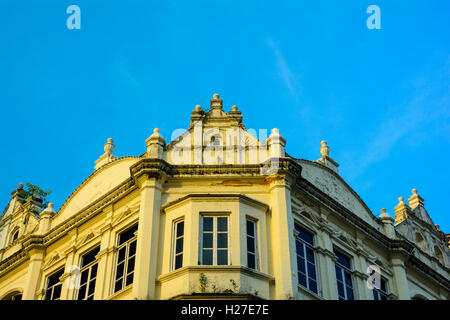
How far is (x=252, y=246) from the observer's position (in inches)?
918

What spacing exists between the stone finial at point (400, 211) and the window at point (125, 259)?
12.9m

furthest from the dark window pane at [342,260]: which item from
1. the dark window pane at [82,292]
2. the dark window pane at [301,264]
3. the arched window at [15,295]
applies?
the arched window at [15,295]

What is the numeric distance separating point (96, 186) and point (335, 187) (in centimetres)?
872

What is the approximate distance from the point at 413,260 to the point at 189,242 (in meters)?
10.5

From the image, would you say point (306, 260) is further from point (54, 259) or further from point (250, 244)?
point (54, 259)

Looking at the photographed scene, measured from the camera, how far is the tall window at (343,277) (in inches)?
998

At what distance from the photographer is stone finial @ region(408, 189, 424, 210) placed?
34694 millimetres

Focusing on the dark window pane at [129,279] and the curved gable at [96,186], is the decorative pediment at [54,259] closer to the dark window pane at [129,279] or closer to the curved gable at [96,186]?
the curved gable at [96,186]

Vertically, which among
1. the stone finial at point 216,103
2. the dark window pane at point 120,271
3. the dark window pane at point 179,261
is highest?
the stone finial at point 216,103

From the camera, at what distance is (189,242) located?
22875 mm

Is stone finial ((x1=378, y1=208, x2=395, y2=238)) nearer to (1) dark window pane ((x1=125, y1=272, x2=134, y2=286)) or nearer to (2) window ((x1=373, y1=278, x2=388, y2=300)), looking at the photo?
(2) window ((x1=373, y1=278, x2=388, y2=300))

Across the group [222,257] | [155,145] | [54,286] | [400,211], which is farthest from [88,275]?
[400,211]

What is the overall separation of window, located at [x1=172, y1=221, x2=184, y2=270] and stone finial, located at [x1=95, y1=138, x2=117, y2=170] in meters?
6.96

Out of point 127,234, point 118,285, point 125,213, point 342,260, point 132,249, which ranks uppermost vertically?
point 125,213
